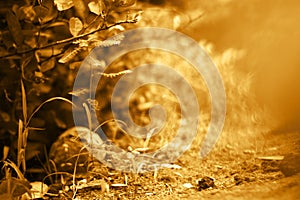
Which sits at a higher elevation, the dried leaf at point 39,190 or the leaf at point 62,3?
the leaf at point 62,3

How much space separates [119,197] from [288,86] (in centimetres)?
71

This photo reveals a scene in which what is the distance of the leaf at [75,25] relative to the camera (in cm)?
144

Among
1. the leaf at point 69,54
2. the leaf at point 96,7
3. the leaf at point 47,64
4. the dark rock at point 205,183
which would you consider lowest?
the dark rock at point 205,183

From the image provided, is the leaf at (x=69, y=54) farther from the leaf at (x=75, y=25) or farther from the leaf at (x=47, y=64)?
the leaf at (x=47, y=64)

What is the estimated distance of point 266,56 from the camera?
176cm

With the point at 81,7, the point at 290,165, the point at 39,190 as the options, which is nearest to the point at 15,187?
the point at 39,190

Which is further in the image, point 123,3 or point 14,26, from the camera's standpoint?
point 14,26

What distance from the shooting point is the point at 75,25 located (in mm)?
1444

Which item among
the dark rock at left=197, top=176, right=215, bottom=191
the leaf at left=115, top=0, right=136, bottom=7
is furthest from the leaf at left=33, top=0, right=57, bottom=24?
the dark rock at left=197, top=176, right=215, bottom=191

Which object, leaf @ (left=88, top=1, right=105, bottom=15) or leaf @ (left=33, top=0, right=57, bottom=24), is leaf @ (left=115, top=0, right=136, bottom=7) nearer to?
leaf @ (left=88, top=1, right=105, bottom=15)

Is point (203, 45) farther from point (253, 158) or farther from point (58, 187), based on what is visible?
point (58, 187)

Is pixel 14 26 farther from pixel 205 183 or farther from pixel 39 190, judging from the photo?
pixel 205 183

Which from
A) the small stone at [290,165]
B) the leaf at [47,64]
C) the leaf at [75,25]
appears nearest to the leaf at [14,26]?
the leaf at [47,64]

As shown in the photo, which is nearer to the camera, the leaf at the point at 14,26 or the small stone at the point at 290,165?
the small stone at the point at 290,165
